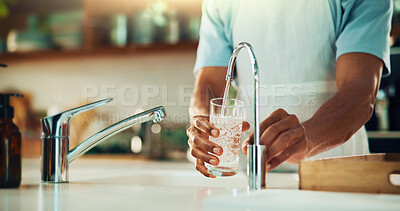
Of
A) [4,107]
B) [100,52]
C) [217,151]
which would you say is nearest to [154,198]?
[217,151]

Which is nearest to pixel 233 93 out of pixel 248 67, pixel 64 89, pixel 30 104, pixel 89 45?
pixel 248 67

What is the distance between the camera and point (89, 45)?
252 cm

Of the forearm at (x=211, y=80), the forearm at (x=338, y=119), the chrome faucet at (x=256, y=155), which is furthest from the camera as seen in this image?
the forearm at (x=211, y=80)

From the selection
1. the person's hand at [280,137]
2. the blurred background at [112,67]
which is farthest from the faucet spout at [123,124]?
the blurred background at [112,67]

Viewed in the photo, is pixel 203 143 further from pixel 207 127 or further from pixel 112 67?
pixel 112 67

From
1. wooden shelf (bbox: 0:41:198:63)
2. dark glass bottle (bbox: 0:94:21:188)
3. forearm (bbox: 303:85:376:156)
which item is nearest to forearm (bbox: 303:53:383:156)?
forearm (bbox: 303:85:376:156)

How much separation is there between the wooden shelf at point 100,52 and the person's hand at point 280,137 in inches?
56.6

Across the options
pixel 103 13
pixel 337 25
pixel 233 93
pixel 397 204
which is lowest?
pixel 397 204

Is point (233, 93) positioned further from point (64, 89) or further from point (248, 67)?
point (64, 89)

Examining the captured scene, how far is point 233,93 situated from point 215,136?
976mm

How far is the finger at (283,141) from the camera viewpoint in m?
0.84

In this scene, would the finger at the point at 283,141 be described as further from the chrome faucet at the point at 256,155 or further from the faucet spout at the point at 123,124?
the faucet spout at the point at 123,124

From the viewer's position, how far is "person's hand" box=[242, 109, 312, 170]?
0.84 metres

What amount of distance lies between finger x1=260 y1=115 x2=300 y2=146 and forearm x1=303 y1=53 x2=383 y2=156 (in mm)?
265
